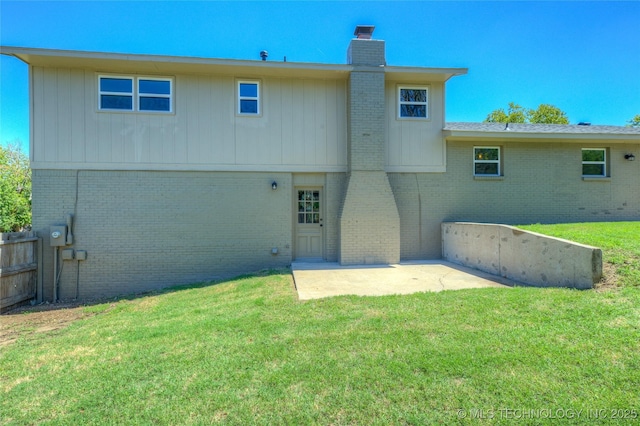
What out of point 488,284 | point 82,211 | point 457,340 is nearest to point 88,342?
point 457,340

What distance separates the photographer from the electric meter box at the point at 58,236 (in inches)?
328

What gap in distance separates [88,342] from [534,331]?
19.2 feet

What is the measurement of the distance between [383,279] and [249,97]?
248 inches

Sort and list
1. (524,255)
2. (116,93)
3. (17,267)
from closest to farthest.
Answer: (524,255) → (17,267) → (116,93)

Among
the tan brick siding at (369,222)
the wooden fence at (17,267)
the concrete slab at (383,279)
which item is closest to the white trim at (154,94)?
the wooden fence at (17,267)

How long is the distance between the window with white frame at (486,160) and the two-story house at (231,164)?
1.37ft

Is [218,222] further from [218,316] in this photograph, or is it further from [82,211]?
[218,316]

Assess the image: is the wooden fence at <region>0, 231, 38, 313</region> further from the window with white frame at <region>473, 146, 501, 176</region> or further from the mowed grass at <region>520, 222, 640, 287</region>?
the window with white frame at <region>473, 146, 501, 176</region>

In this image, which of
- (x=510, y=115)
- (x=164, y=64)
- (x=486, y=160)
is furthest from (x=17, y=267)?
(x=510, y=115)

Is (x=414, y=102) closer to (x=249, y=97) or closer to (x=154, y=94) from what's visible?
(x=249, y=97)

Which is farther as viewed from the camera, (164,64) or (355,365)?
(164,64)

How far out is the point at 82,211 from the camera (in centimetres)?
862

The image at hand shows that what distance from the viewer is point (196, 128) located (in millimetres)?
9023

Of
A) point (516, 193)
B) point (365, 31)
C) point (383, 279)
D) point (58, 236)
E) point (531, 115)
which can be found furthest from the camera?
point (531, 115)
